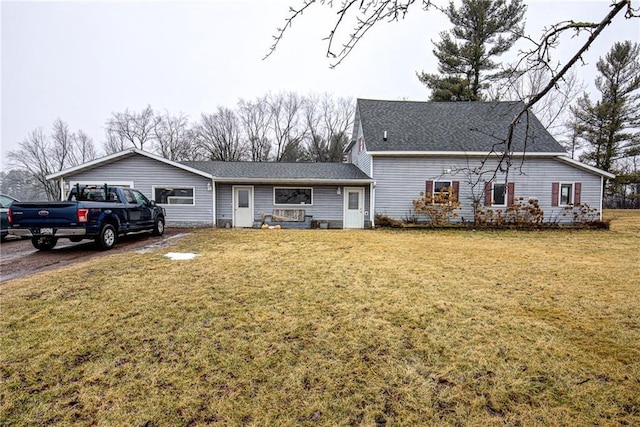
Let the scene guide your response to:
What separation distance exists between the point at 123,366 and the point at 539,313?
15.1 ft

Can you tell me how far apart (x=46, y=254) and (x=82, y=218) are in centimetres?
148

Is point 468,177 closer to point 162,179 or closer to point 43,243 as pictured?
point 162,179

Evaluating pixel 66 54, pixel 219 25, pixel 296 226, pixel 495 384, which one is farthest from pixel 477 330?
pixel 66 54

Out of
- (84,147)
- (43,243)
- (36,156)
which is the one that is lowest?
(43,243)

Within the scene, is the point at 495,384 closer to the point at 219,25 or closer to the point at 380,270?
the point at 380,270

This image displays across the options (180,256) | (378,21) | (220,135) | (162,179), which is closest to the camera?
(378,21)

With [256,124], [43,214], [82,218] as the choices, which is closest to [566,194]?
[82,218]

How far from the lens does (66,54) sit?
59.0 ft

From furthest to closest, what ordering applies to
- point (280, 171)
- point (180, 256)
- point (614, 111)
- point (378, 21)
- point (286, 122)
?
point (286, 122) < point (614, 111) < point (280, 171) < point (180, 256) < point (378, 21)

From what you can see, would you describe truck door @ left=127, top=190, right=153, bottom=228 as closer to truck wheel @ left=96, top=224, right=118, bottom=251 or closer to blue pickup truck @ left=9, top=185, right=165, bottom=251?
blue pickup truck @ left=9, top=185, right=165, bottom=251

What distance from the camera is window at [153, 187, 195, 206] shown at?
13.1 metres

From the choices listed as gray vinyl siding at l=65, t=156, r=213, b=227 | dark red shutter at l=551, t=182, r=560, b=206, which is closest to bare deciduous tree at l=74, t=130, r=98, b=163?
gray vinyl siding at l=65, t=156, r=213, b=227

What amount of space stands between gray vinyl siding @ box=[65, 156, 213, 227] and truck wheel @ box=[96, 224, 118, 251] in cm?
528

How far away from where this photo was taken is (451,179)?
1384 cm
